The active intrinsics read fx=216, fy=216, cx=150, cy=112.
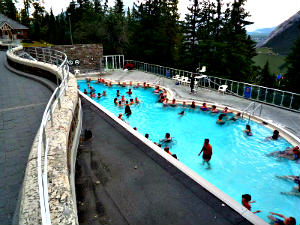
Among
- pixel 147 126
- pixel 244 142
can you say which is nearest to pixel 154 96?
pixel 147 126

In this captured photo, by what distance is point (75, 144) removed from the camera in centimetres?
496

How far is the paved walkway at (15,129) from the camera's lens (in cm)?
315

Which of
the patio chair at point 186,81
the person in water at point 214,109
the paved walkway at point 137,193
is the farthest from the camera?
the patio chair at point 186,81

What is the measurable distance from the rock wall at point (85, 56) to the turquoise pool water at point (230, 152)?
1324cm

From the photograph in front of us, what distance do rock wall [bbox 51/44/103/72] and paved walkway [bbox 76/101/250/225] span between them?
80.8ft

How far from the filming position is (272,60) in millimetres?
63250

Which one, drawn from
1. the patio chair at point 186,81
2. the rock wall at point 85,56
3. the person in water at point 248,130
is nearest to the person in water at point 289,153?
the person in water at point 248,130

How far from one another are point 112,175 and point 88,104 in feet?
15.5

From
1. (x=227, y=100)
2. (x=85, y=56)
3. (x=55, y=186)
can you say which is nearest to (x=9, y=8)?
(x=85, y=56)

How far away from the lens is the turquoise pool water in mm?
8523

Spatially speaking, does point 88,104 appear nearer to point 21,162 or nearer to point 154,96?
point 21,162

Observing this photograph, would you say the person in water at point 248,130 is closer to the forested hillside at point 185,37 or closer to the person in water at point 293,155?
the person in water at point 293,155

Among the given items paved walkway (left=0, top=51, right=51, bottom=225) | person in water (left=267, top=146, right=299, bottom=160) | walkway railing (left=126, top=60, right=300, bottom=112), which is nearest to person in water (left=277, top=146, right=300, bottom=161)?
person in water (left=267, top=146, right=299, bottom=160)

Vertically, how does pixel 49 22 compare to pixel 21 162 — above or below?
above
